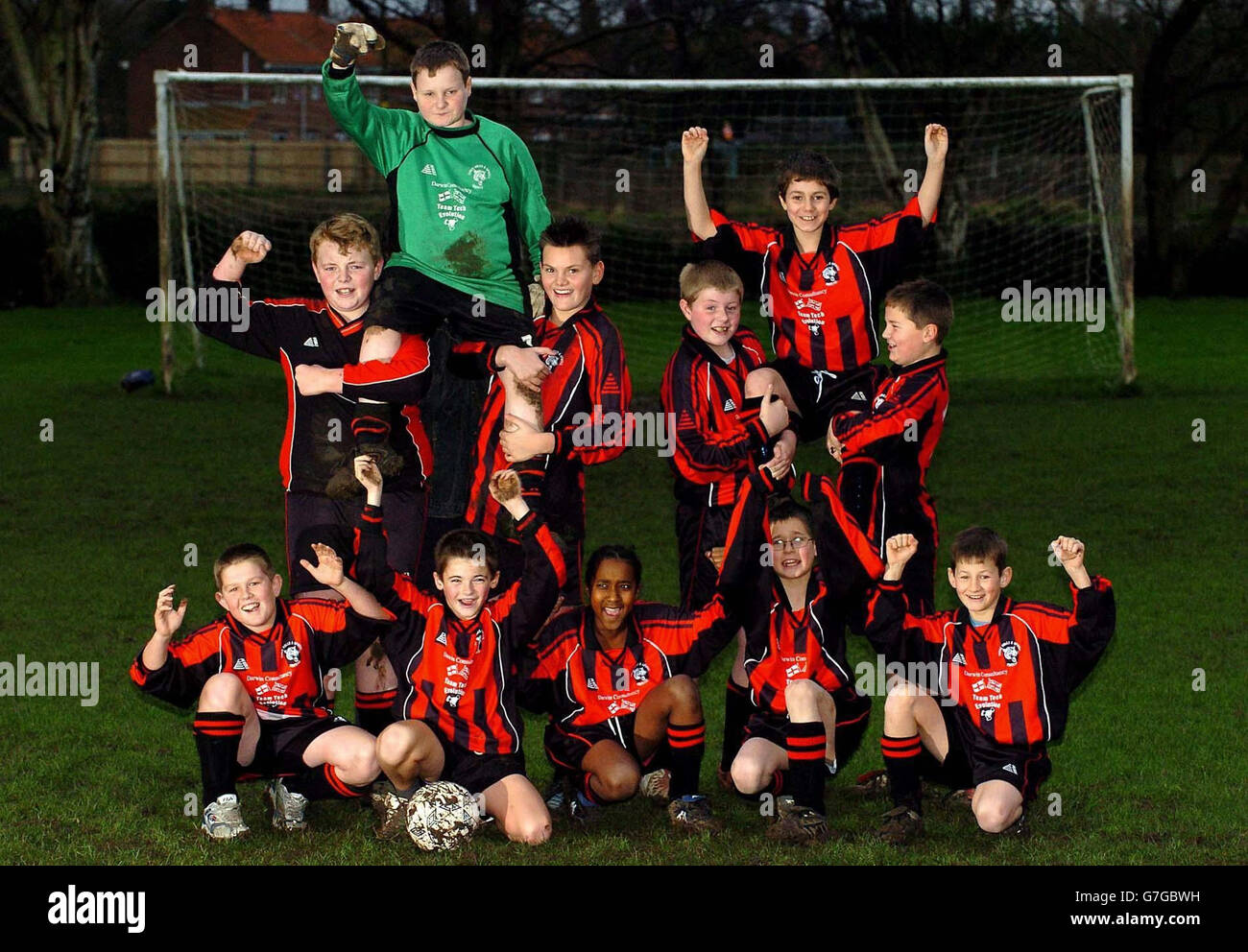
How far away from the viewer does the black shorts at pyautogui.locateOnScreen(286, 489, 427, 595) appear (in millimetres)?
5570

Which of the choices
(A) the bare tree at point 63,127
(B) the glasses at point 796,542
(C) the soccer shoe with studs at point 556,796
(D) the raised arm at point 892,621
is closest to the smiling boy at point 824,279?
(B) the glasses at point 796,542

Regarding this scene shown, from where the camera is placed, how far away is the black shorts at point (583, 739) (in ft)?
17.5

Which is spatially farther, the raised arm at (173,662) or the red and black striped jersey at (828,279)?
the red and black striped jersey at (828,279)

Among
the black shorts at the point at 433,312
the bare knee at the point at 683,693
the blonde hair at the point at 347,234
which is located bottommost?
the bare knee at the point at 683,693

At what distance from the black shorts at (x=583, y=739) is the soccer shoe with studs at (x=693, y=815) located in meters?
0.24

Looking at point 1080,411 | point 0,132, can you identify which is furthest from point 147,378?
point 0,132

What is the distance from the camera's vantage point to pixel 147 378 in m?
16.7

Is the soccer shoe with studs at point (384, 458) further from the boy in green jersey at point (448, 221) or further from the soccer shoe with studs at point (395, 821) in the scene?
the soccer shoe with studs at point (395, 821)

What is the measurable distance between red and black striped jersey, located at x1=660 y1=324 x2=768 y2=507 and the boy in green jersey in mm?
488

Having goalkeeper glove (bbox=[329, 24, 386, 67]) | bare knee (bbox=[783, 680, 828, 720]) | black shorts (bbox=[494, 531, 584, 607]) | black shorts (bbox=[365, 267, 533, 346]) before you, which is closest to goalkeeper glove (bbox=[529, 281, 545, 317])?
black shorts (bbox=[365, 267, 533, 346])

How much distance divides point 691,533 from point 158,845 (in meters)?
2.10

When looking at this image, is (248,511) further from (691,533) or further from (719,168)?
(719,168)

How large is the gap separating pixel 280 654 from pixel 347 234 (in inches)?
57.4

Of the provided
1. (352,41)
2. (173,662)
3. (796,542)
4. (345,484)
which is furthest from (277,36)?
(796,542)
